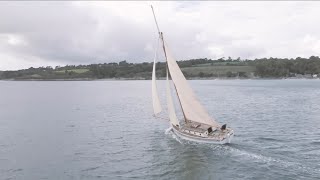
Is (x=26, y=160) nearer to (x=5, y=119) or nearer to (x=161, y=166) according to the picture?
(x=161, y=166)

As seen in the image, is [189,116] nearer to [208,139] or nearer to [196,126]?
[196,126]

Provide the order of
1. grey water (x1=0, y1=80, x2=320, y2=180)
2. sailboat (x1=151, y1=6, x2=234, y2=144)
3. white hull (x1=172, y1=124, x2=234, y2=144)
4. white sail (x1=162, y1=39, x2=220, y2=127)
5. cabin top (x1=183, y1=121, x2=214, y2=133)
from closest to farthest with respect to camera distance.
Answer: grey water (x1=0, y1=80, x2=320, y2=180), white hull (x1=172, y1=124, x2=234, y2=144), sailboat (x1=151, y1=6, x2=234, y2=144), white sail (x1=162, y1=39, x2=220, y2=127), cabin top (x1=183, y1=121, x2=214, y2=133)

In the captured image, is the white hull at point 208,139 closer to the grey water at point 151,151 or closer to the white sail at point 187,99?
the grey water at point 151,151

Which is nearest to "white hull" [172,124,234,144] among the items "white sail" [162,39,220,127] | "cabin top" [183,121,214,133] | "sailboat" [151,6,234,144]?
"sailboat" [151,6,234,144]

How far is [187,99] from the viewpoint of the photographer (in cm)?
5600

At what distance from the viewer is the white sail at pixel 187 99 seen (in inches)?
2140

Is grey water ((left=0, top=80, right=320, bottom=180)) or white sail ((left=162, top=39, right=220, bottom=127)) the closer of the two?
grey water ((left=0, top=80, right=320, bottom=180))

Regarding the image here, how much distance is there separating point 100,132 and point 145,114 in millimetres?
24167

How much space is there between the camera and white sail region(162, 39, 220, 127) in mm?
54344

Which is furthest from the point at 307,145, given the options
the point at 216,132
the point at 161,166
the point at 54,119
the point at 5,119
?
the point at 5,119

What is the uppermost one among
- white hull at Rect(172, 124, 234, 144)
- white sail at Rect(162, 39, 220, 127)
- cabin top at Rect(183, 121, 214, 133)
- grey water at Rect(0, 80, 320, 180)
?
white sail at Rect(162, 39, 220, 127)

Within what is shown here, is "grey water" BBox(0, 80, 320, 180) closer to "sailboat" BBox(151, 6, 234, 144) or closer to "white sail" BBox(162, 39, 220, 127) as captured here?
"sailboat" BBox(151, 6, 234, 144)

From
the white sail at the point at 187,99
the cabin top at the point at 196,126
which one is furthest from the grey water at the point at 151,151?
the white sail at the point at 187,99

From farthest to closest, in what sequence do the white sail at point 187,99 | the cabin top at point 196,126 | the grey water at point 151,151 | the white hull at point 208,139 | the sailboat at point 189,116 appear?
the cabin top at point 196,126
the white sail at point 187,99
the sailboat at point 189,116
the white hull at point 208,139
the grey water at point 151,151
